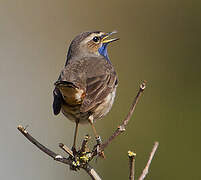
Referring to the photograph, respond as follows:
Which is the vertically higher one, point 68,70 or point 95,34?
point 95,34

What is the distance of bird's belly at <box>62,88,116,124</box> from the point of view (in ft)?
19.2

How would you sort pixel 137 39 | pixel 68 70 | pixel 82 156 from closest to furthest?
pixel 82 156, pixel 68 70, pixel 137 39

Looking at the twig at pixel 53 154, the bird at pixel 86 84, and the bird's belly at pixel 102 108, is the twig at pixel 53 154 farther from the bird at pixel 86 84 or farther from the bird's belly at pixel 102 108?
the bird's belly at pixel 102 108

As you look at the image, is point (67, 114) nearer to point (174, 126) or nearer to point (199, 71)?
point (174, 126)

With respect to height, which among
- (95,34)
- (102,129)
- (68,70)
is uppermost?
(95,34)

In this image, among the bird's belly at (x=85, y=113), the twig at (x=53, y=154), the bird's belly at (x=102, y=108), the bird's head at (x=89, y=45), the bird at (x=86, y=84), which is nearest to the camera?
the twig at (x=53, y=154)

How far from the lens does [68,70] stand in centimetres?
644

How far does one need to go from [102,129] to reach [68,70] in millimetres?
3059

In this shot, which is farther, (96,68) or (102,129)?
(102,129)

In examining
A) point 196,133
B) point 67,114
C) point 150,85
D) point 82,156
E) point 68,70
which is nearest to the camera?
point 82,156

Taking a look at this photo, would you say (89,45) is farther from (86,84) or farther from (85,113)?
(85,113)

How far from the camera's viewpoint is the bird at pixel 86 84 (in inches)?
224

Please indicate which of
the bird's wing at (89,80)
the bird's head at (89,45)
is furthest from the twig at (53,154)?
the bird's head at (89,45)

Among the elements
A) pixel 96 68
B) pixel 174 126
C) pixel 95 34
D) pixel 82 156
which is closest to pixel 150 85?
pixel 174 126
